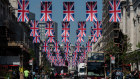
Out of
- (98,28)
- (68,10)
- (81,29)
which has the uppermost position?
(68,10)

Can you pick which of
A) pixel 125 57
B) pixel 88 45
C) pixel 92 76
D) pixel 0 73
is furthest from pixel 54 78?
pixel 88 45

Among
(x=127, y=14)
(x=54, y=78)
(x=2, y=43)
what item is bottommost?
(x=54, y=78)

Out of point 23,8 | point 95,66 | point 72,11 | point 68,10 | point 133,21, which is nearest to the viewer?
point 68,10

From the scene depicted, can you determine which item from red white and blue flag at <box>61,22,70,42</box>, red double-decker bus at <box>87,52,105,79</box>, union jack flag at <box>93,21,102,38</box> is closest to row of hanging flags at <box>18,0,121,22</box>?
red double-decker bus at <box>87,52,105,79</box>

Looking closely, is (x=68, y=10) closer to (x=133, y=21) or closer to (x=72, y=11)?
(x=72, y=11)

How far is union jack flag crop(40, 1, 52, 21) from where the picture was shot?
140 ft

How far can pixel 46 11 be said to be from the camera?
4272 centimetres

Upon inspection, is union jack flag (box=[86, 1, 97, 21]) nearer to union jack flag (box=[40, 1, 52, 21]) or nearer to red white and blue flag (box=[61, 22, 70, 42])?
union jack flag (box=[40, 1, 52, 21])

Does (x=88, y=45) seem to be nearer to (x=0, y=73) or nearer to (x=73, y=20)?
(x=73, y=20)

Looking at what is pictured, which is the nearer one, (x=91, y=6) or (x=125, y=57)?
(x=91, y=6)

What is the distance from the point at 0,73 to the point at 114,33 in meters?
75.7

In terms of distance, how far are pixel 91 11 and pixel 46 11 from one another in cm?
540

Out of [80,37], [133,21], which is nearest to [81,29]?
[80,37]

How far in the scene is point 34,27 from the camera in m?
59.9
